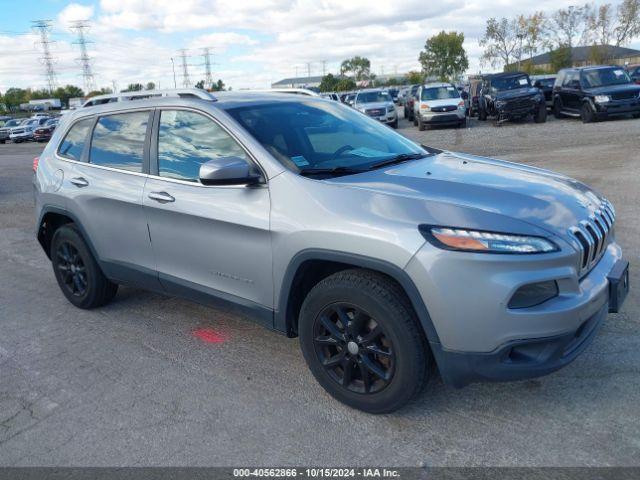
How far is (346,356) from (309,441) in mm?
479

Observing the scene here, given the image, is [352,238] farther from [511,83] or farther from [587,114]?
[511,83]

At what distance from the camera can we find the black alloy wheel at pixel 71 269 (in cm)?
504

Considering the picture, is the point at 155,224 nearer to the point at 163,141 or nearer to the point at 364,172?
the point at 163,141

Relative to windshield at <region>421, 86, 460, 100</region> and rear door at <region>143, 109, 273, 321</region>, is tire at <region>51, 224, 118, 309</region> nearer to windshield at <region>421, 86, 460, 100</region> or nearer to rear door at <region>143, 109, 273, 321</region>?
rear door at <region>143, 109, 273, 321</region>

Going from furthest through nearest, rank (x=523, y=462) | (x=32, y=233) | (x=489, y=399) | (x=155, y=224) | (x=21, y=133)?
(x=21, y=133) → (x=32, y=233) → (x=155, y=224) → (x=489, y=399) → (x=523, y=462)

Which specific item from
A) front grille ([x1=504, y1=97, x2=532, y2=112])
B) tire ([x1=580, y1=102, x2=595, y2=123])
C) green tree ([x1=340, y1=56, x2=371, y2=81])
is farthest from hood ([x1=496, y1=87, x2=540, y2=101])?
green tree ([x1=340, y1=56, x2=371, y2=81])

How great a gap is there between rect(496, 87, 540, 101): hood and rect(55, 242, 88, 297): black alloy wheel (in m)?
18.9

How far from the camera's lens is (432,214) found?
2885 mm

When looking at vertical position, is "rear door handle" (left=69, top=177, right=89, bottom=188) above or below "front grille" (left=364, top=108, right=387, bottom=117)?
above

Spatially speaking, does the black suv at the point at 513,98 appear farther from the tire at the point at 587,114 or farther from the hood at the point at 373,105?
the hood at the point at 373,105

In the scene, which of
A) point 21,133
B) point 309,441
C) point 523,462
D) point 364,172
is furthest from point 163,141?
point 21,133

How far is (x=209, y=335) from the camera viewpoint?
4.45 meters

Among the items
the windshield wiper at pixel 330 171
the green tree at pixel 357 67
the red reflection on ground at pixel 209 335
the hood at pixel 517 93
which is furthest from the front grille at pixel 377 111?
the green tree at pixel 357 67

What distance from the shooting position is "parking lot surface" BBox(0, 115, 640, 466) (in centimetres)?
291
